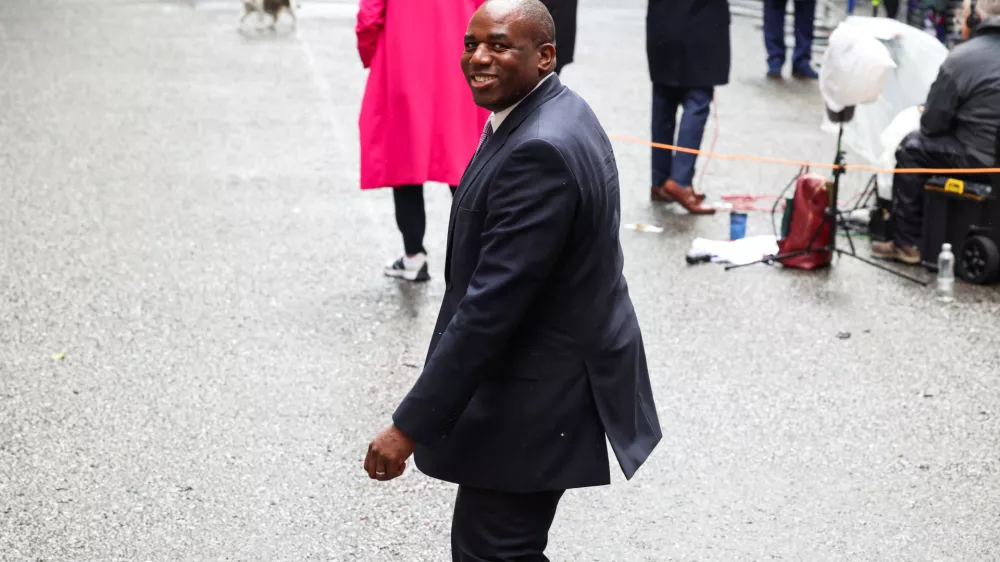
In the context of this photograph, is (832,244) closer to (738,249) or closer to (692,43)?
(738,249)

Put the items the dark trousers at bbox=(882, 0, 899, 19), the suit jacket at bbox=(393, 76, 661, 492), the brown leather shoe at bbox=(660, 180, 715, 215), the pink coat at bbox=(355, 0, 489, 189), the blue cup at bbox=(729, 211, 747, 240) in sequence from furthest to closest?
the dark trousers at bbox=(882, 0, 899, 19) → the brown leather shoe at bbox=(660, 180, 715, 215) → the blue cup at bbox=(729, 211, 747, 240) → the pink coat at bbox=(355, 0, 489, 189) → the suit jacket at bbox=(393, 76, 661, 492)

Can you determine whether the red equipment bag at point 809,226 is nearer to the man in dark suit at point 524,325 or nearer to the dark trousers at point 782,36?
the man in dark suit at point 524,325

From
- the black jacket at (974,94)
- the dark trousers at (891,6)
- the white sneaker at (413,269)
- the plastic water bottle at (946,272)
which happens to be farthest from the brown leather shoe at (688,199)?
the dark trousers at (891,6)

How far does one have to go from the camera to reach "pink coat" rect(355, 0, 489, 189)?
23.5 feet

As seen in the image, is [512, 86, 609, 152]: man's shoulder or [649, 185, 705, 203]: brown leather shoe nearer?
[512, 86, 609, 152]: man's shoulder

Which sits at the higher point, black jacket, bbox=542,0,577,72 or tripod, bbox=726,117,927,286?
black jacket, bbox=542,0,577,72

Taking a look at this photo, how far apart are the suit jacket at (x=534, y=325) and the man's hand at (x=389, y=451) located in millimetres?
25

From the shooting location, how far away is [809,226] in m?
8.05

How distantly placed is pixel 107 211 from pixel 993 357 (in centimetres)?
566

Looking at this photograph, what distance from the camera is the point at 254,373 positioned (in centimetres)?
634

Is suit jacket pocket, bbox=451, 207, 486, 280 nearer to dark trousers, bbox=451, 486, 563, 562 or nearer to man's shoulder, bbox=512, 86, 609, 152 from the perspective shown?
man's shoulder, bbox=512, 86, 609, 152

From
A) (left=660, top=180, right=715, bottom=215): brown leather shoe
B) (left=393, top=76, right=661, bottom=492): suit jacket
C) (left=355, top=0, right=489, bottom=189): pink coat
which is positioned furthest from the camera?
(left=660, top=180, right=715, bottom=215): brown leather shoe

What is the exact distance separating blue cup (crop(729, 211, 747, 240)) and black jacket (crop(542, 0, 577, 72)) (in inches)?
66.0

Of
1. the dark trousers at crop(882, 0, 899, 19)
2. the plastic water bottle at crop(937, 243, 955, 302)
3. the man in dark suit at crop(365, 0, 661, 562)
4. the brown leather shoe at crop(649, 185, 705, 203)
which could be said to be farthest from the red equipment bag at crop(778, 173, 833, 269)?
the dark trousers at crop(882, 0, 899, 19)
